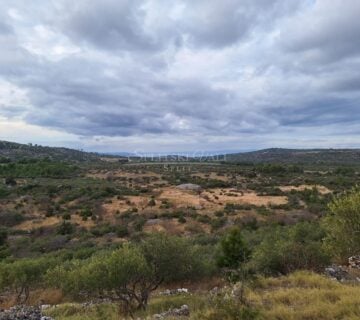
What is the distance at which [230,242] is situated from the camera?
19812 mm

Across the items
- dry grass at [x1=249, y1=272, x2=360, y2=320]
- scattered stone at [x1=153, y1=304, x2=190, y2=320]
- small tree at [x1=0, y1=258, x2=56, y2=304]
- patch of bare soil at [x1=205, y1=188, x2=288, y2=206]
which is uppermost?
dry grass at [x1=249, y1=272, x2=360, y2=320]

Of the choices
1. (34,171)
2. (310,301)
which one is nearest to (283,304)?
(310,301)

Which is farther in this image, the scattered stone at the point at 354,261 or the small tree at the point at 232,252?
the small tree at the point at 232,252

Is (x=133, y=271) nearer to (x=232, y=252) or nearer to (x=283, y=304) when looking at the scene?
(x=283, y=304)

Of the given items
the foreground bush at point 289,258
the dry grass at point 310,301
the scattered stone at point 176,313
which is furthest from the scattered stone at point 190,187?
the scattered stone at point 176,313

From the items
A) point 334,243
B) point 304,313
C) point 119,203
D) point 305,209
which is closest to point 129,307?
point 304,313

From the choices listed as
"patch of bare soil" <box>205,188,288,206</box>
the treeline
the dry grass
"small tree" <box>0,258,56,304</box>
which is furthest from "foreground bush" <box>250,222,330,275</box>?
the treeline

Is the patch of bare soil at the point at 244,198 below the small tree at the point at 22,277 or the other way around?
below

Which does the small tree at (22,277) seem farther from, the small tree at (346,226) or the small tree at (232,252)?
the small tree at (346,226)

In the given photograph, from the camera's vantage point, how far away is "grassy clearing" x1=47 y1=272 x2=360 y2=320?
872cm

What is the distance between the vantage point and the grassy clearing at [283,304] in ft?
28.6

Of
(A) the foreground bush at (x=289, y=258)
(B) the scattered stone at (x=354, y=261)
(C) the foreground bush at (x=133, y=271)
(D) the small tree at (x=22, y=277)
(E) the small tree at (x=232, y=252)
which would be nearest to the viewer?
(C) the foreground bush at (x=133, y=271)

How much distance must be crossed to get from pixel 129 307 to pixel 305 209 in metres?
34.0

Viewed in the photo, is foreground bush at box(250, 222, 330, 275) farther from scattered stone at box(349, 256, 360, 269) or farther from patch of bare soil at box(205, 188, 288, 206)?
patch of bare soil at box(205, 188, 288, 206)
